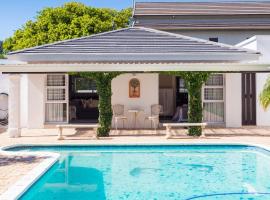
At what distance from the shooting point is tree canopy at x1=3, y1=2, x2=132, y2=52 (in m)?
42.8

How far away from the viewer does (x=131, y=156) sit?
14.3 meters

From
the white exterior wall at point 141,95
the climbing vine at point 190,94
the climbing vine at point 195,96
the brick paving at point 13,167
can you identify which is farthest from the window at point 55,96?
the brick paving at point 13,167

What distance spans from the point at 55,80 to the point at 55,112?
1733 millimetres

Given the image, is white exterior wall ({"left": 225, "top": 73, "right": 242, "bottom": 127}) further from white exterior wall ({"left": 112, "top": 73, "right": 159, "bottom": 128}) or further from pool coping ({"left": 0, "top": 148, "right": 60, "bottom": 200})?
pool coping ({"left": 0, "top": 148, "right": 60, "bottom": 200})

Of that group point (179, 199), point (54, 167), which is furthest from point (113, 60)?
point (179, 199)

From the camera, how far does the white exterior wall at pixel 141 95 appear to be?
20.7 m

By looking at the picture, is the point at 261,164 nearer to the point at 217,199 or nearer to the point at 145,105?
the point at 217,199

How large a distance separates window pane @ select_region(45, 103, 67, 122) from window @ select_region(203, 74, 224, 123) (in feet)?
25.3

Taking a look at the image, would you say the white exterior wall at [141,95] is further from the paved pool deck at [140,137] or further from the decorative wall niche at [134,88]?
the paved pool deck at [140,137]

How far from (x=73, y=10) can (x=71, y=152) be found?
32.6 meters

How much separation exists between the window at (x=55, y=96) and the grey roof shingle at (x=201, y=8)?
22276 mm

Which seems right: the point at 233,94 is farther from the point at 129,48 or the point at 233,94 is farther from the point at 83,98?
the point at 83,98

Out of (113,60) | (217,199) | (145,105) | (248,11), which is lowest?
(217,199)

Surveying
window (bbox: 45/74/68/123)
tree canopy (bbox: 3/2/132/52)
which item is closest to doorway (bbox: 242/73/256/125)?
window (bbox: 45/74/68/123)
